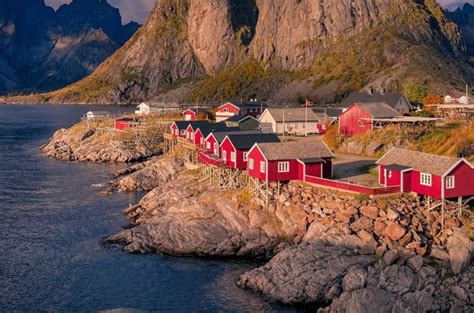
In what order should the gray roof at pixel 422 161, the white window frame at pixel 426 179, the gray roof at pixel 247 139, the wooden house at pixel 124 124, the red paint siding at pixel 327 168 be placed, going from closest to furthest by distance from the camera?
1. the gray roof at pixel 422 161
2. the white window frame at pixel 426 179
3. the red paint siding at pixel 327 168
4. the gray roof at pixel 247 139
5. the wooden house at pixel 124 124

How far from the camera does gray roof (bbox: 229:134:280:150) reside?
59469mm

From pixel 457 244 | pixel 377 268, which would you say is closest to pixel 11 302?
pixel 377 268

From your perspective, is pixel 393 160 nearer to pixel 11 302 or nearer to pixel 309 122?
pixel 11 302

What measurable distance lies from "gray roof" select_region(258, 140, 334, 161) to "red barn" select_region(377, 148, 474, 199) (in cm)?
765

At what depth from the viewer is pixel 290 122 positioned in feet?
305

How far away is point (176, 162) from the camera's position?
3189 inches

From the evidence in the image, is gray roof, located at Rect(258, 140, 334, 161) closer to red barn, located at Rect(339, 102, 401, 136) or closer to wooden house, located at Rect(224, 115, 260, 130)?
red barn, located at Rect(339, 102, 401, 136)

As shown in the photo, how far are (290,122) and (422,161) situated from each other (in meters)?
46.7

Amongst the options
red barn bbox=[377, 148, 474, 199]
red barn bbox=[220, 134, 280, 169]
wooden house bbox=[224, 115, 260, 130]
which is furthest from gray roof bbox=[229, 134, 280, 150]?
wooden house bbox=[224, 115, 260, 130]

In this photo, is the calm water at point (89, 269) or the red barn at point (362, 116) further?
the red barn at point (362, 116)

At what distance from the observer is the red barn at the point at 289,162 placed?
2074 inches

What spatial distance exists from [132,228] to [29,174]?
44.4 m

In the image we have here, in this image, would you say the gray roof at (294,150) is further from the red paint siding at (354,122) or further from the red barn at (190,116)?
the red barn at (190,116)

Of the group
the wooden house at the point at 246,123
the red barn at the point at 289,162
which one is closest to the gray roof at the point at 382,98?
the wooden house at the point at 246,123
